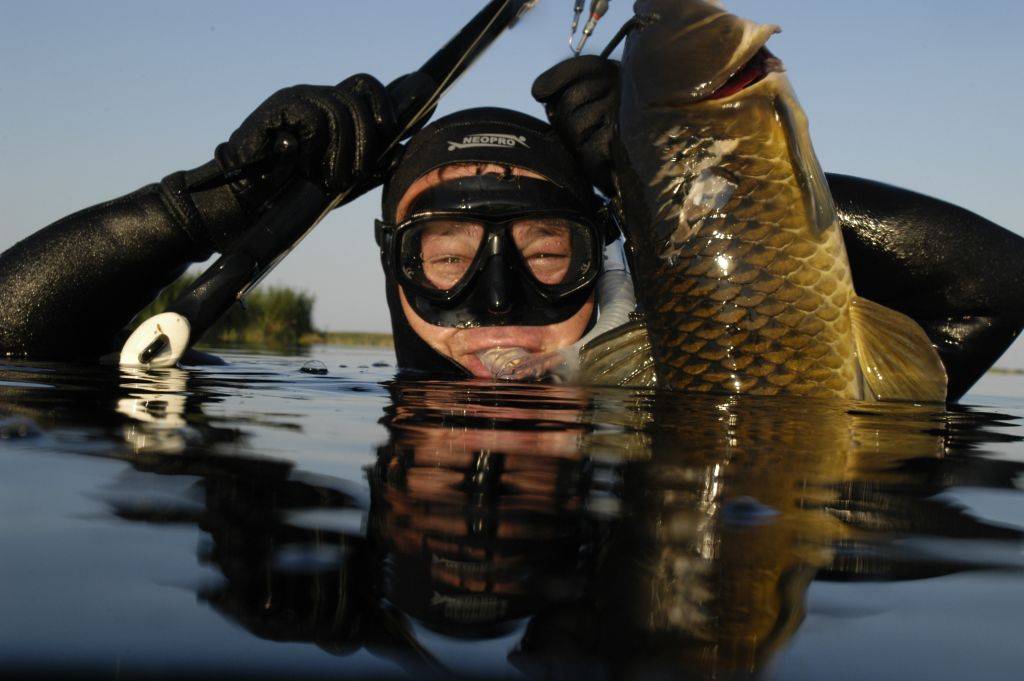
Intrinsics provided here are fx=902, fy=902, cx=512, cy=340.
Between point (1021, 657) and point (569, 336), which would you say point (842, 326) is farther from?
point (1021, 657)

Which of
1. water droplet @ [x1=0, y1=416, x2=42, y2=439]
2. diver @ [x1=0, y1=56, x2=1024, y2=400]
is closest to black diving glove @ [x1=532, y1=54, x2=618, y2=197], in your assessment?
diver @ [x1=0, y1=56, x2=1024, y2=400]

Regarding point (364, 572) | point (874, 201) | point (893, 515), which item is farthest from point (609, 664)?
point (874, 201)

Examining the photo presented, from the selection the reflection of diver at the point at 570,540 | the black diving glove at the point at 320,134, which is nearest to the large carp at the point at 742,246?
the reflection of diver at the point at 570,540

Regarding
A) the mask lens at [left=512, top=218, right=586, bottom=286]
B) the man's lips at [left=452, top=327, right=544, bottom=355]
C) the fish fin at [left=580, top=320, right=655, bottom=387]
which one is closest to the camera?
the fish fin at [left=580, top=320, right=655, bottom=387]

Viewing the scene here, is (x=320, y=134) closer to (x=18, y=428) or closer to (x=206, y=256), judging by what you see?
(x=206, y=256)

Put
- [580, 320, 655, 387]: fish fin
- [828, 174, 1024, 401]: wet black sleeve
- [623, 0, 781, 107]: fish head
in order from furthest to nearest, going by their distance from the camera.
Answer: [828, 174, 1024, 401]: wet black sleeve → [580, 320, 655, 387]: fish fin → [623, 0, 781, 107]: fish head

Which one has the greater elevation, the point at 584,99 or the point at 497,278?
the point at 584,99

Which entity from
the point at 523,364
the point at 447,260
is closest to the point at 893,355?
the point at 523,364

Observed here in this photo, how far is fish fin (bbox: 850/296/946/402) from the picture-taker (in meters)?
2.79

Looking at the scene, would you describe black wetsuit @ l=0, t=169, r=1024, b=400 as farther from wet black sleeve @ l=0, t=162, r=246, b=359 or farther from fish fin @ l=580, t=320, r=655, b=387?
fish fin @ l=580, t=320, r=655, b=387

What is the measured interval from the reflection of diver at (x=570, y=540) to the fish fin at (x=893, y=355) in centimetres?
121

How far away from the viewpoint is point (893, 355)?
2.84 metres

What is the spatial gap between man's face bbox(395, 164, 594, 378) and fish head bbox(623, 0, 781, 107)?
1350 millimetres

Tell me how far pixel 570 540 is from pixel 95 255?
14.5ft
